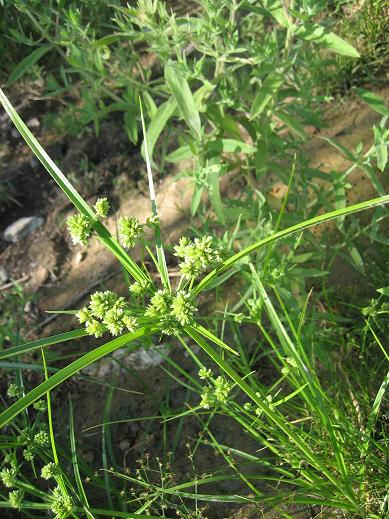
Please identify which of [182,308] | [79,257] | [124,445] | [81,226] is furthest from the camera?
[79,257]

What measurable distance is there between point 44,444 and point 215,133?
4.31 feet

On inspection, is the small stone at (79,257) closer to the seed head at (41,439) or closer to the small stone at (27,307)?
the small stone at (27,307)

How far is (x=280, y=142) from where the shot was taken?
214 centimetres

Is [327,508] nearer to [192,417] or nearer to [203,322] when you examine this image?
[192,417]

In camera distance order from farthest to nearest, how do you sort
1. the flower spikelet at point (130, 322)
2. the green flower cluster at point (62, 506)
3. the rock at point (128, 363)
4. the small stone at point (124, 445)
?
the rock at point (128, 363), the small stone at point (124, 445), the green flower cluster at point (62, 506), the flower spikelet at point (130, 322)

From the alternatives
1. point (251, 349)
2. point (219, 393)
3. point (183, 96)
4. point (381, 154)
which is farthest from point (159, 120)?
point (219, 393)

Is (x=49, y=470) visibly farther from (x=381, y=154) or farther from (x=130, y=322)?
(x=381, y=154)

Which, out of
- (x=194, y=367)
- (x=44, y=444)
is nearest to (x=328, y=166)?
(x=194, y=367)

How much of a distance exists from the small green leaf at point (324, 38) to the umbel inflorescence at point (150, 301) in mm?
Result: 965

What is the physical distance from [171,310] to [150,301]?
0.06 meters

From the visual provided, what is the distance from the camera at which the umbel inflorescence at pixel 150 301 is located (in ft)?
3.54

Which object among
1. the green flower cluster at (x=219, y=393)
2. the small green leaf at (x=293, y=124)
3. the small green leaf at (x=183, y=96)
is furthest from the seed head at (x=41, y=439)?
the small green leaf at (x=293, y=124)

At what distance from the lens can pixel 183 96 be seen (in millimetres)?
2002

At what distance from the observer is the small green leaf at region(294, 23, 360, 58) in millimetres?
1800
